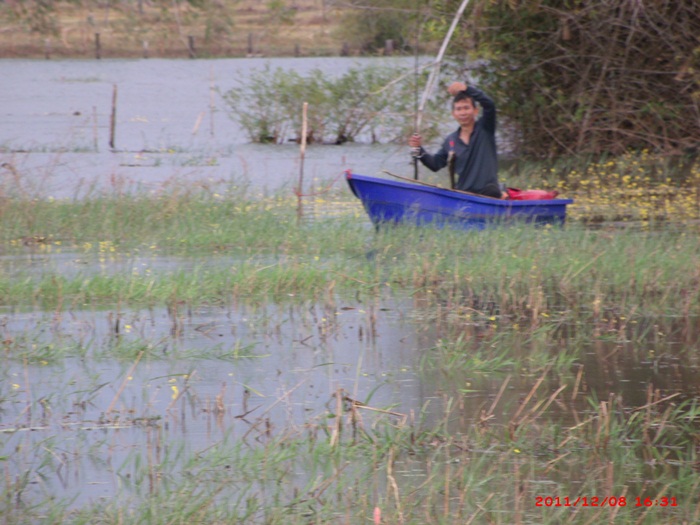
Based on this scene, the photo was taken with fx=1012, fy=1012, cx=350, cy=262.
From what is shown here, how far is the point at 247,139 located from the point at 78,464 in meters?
18.8

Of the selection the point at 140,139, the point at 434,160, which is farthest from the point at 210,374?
the point at 140,139

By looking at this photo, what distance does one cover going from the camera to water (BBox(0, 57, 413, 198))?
16281 mm

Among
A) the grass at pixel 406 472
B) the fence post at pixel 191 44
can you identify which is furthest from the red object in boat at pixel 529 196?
the fence post at pixel 191 44

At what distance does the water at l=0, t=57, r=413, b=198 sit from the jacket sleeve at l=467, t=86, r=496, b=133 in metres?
4.05

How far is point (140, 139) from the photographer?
952 inches

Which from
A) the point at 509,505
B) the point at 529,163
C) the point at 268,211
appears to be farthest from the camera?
the point at 529,163

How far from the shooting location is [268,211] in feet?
38.4

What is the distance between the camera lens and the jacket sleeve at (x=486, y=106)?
10.2 metres

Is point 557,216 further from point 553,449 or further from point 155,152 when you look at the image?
point 155,152

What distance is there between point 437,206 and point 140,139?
606 inches

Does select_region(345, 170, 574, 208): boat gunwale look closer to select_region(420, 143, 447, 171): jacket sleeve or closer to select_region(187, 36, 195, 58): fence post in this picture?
select_region(420, 143, 447, 171): jacket sleeve

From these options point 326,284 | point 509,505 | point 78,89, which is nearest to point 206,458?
point 509,505
